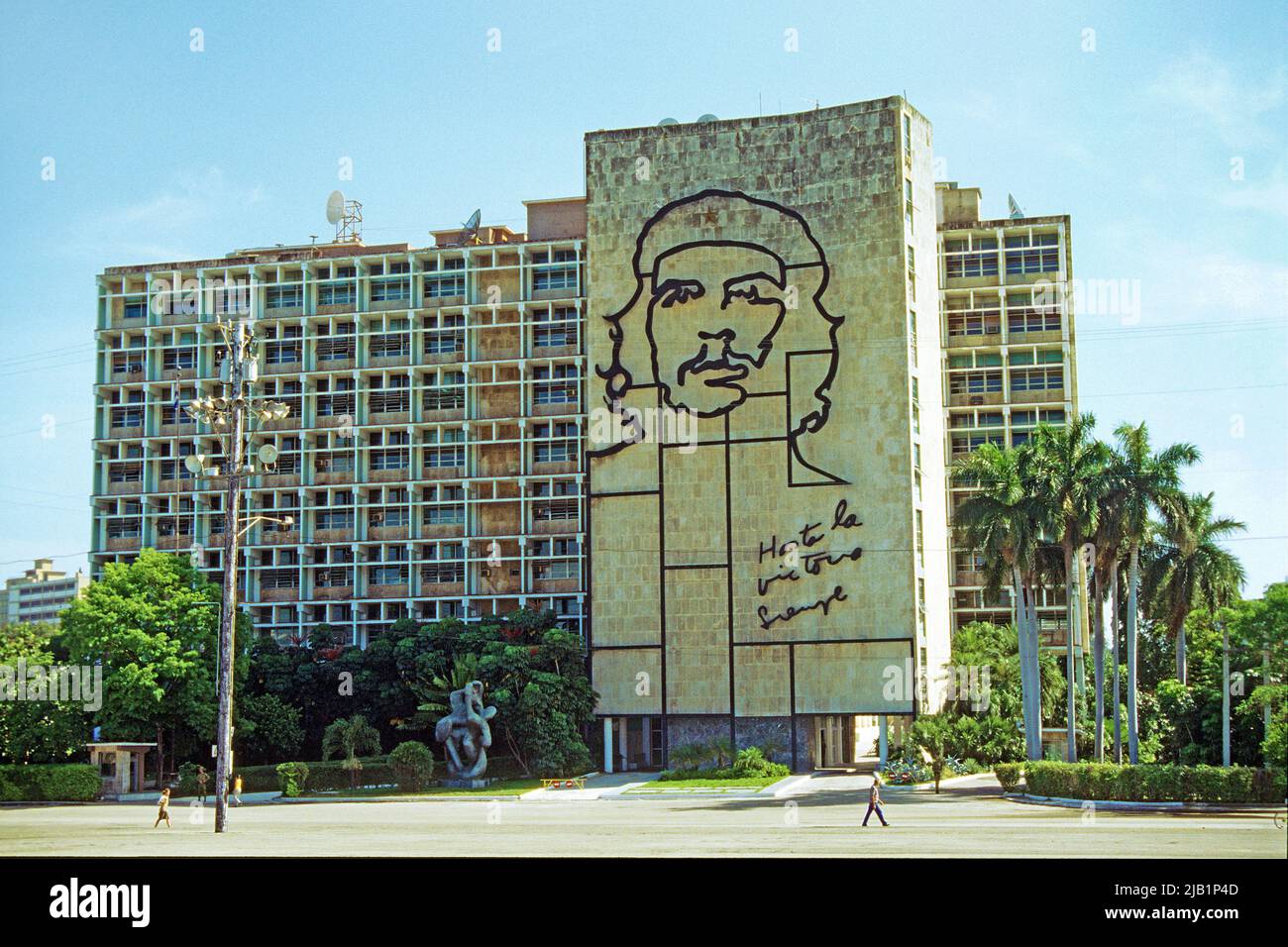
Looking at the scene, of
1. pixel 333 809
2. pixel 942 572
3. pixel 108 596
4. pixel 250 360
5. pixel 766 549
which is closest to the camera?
pixel 250 360

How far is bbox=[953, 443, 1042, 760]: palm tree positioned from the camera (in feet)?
189

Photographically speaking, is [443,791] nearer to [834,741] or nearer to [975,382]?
[834,741]

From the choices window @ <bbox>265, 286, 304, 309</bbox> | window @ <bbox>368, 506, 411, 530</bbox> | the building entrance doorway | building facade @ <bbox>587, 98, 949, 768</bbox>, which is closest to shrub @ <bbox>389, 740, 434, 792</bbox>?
building facade @ <bbox>587, 98, 949, 768</bbox>

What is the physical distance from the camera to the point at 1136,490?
55719 millimetres

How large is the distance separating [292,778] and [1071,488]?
130ft

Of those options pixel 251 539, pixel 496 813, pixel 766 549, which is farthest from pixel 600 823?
pixel 251 539

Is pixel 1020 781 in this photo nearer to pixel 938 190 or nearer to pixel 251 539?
pixel 938 190

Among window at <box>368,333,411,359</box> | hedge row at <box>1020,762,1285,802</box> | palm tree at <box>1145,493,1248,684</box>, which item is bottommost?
hedge row at <box>1020,762,1285,802</box>

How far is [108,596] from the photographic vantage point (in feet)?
223

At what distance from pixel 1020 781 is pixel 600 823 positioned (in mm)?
23489

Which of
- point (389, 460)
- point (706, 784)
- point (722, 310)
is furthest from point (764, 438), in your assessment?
point (389, 460)

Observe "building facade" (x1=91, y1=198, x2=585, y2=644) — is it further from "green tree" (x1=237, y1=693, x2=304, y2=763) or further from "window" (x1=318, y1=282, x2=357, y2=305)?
"green tree" (x1=237, y1=693, x2=304, y2=763)

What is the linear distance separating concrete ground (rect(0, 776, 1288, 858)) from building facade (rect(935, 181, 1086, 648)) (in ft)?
120

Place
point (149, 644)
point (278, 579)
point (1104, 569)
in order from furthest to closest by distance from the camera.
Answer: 1. point (278, 579)
2. point (149, 644)
3. point (1104, 569)
